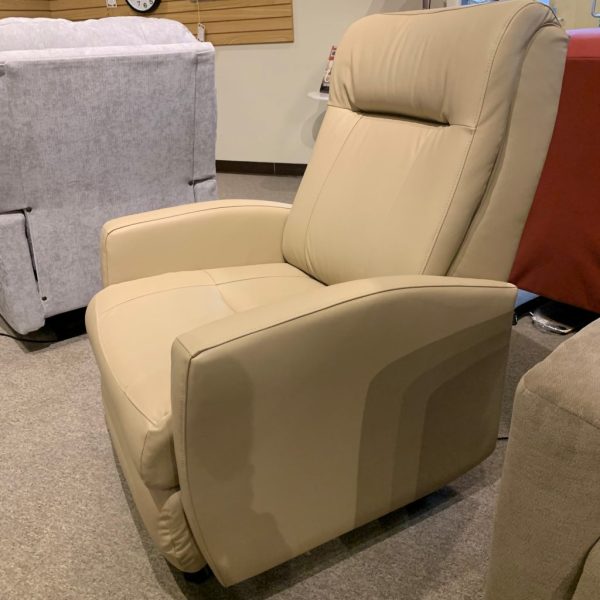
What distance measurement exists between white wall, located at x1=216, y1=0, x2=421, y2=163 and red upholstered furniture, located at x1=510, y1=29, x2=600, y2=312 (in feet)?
6.96

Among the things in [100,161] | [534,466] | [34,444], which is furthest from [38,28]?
[534,466]

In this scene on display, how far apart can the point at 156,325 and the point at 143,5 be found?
379cm

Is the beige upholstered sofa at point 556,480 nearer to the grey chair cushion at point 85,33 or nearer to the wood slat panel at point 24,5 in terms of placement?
the grey chair cushion at point 85,33

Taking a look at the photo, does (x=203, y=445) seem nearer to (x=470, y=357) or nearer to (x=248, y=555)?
(x=248, y=555)

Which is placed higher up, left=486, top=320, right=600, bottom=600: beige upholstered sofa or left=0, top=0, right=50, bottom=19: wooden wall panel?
left=0, top=0, right=50, bottom=19: wooden wall panel

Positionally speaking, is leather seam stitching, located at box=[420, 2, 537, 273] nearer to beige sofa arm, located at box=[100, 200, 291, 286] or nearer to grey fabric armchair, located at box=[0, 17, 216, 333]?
beige sofa arm, located at box=[100, 200, 291, 286]

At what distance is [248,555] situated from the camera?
1.08m

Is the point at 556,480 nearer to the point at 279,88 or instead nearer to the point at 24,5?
the point at 279,88

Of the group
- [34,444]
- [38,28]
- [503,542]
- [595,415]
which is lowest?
[34,444]

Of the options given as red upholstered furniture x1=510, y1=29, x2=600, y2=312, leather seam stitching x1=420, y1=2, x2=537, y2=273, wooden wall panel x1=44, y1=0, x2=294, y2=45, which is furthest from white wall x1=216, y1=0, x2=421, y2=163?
leather seam stitching x1=420, y1=2, x2=537, y2=273

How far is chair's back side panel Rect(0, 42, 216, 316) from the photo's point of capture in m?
1.84

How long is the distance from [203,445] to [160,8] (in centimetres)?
411

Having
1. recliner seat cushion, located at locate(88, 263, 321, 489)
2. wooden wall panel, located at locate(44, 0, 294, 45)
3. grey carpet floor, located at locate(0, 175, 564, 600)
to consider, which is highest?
wooden wall panel, located at locate(44, 0, 294, 45)

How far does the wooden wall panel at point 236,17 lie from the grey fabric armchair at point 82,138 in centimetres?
192
